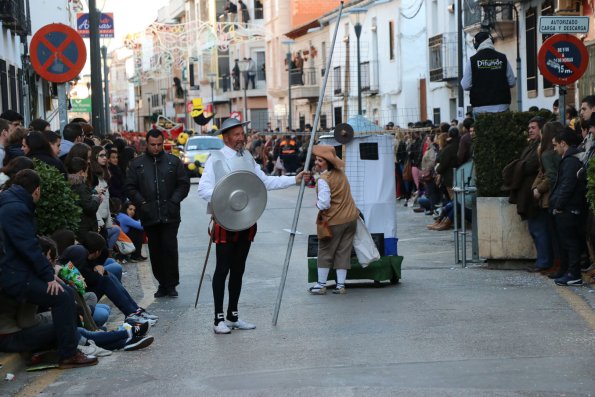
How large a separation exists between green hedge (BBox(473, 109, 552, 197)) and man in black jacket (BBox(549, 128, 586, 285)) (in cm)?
143

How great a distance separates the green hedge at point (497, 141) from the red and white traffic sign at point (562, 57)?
1.81 m

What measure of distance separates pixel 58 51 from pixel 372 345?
669 cm

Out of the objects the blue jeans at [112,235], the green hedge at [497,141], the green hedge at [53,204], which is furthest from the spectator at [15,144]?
the green hedge at [497,141]

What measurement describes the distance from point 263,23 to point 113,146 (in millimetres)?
61257

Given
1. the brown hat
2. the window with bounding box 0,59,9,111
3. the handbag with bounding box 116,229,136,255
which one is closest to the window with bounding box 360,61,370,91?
the window with bounding box 0,59,9,111

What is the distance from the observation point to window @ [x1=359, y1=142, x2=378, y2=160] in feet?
47.2

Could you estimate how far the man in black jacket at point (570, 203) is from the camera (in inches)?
523

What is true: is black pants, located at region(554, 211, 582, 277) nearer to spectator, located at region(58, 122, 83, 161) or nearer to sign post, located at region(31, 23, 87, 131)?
sign post, located at region(31, 23, 87, 131)

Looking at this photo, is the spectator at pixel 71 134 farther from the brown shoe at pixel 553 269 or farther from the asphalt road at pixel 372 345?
the brown shoe at pixel 553 269

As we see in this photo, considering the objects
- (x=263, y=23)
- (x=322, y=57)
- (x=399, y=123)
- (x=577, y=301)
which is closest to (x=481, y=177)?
(x=577, y=301)

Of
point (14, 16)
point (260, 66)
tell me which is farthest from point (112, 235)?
point (260, 66)

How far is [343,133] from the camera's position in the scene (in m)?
13.9

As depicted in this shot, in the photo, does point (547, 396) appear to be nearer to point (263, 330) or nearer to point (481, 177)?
point (263, 330)

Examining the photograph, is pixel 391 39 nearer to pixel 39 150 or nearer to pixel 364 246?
pixel 364 246
